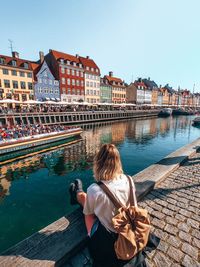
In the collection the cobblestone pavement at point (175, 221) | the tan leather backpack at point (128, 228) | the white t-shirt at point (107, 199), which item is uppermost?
the white t-shirt at point (107, 199)

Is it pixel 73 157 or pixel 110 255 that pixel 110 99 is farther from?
pixel 110 255

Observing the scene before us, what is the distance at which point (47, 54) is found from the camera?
47.9 m

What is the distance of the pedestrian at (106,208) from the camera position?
1.94 meters

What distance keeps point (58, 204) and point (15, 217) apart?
71.2 inches

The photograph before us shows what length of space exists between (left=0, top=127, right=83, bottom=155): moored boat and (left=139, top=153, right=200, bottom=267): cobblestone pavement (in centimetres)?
1430

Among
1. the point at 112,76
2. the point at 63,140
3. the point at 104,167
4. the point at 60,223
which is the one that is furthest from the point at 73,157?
the point at 112,76

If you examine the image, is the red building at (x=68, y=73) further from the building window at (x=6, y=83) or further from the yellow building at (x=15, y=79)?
the building window at (x=6, y=83)

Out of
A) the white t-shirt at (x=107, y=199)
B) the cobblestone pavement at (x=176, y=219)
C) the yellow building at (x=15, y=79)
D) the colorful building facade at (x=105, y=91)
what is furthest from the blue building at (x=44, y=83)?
the white t-shirt at (x=107, y=199)

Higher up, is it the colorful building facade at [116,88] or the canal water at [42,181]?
the colorful building facade at [116,88]

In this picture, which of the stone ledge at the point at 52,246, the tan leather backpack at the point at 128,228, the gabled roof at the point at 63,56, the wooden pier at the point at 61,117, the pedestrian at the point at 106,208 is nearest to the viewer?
the tan leather backpack at the point at 128,228

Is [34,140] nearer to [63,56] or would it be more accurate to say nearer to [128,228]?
[128,228]

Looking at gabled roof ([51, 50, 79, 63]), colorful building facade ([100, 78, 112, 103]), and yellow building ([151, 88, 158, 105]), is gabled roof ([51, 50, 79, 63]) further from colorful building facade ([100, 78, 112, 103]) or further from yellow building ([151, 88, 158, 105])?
yellow building ([151, 88, 158, 105])

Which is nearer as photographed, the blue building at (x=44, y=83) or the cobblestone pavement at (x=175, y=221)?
the cobblestone pavement at (x=175, y=221)

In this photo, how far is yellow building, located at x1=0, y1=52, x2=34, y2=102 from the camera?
114 feet
